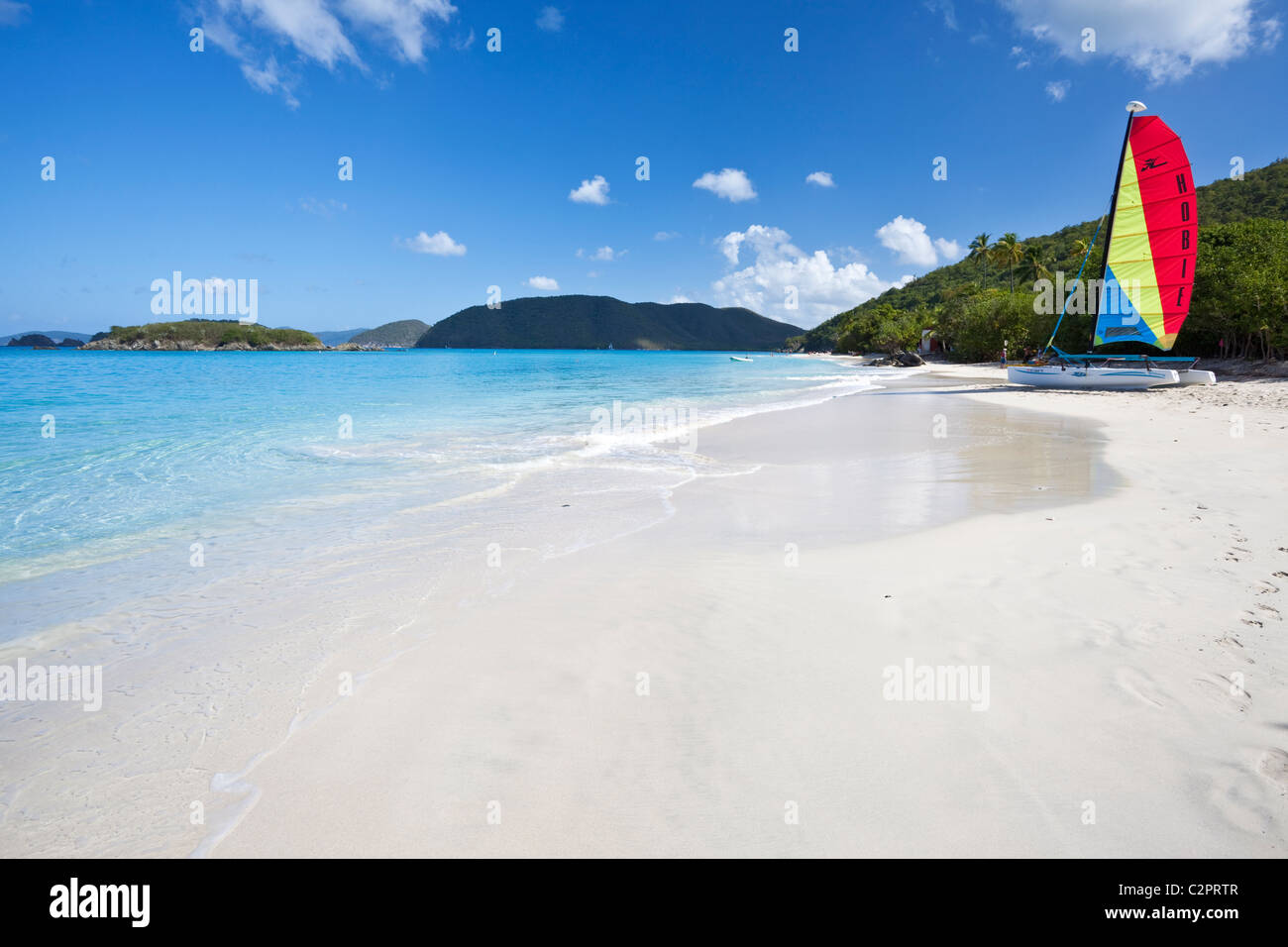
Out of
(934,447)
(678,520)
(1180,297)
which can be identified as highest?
(1180,297)

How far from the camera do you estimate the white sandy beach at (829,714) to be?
267 centimetres

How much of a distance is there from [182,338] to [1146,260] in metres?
200

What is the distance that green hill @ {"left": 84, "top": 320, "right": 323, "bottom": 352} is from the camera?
15925cm

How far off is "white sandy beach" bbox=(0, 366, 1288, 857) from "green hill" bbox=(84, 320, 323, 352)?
197045 mm

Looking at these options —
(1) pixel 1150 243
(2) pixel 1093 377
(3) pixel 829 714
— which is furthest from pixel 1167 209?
(3) pixel 829 714

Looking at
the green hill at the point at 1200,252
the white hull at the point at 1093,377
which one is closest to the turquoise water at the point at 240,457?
the white hull at the point at 1093,377

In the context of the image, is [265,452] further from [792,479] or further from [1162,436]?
[1162,436]
